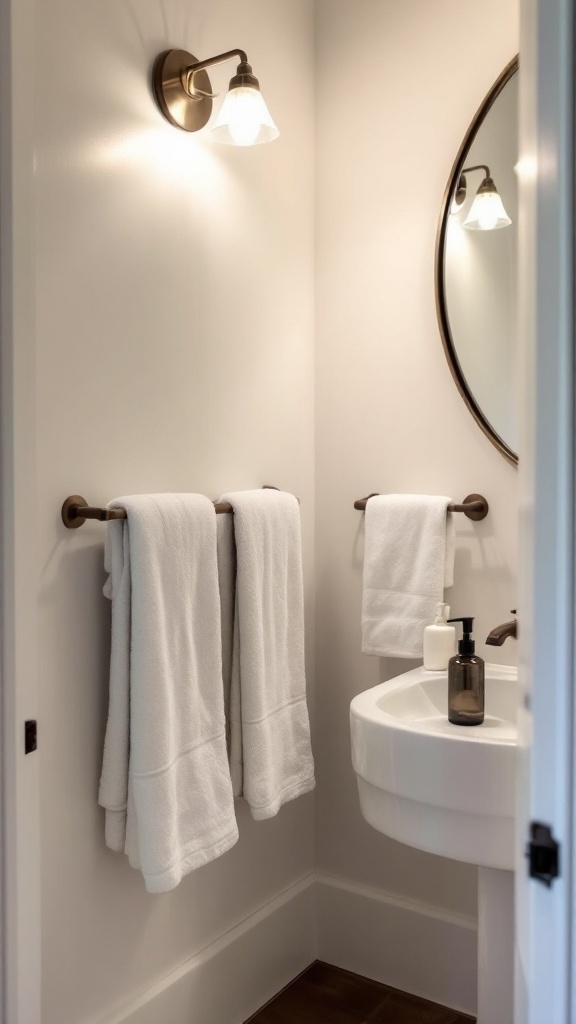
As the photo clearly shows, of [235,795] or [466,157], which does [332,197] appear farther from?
[235,795]

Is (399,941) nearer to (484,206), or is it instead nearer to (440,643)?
(440,643)

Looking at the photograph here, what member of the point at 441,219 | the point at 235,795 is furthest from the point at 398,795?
the point at 441,219

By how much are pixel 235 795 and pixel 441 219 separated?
4.30 ft

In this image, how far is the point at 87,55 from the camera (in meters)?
1.42

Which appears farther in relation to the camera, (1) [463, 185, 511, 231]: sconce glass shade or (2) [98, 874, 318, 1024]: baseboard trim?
(1) [463, 185, 511, 231]: sconce glass shade

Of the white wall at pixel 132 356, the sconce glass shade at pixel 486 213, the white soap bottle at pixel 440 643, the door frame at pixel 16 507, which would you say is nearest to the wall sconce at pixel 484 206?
the sconce glass shade at pixel 486 213

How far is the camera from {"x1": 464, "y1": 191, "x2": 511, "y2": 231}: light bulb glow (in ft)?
5.82

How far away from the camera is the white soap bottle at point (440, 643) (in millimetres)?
1707

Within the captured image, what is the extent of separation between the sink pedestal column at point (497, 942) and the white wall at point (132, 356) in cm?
60

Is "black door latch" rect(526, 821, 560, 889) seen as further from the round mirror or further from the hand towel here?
the round mirror

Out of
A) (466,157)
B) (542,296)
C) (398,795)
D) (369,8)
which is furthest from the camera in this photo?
(369,8)

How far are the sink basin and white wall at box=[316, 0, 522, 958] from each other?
0.49 m

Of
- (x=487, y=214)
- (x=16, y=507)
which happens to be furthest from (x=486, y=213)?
(x=16, y=507)

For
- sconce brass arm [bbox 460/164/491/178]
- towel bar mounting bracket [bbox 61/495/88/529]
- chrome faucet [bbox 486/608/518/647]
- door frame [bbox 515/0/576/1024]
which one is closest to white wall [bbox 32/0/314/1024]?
towel bar mounting bracket [bbox 61/495/88/529]
